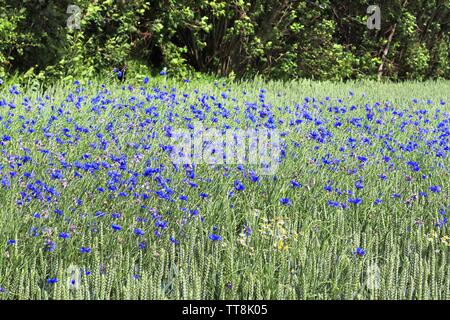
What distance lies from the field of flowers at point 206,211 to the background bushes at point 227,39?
1.25 meters

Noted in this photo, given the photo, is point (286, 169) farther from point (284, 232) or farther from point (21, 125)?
point (21, 125)

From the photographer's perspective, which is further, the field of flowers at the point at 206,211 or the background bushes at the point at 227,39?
the background bushes at the point at 227,39

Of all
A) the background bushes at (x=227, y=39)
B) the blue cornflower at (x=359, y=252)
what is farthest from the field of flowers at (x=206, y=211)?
the background bushes at (x=227, y=39)

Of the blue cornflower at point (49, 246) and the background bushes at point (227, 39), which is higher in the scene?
the background bushes at point (227, 39)

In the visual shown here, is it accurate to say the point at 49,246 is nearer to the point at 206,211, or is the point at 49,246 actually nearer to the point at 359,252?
the point at 206,211

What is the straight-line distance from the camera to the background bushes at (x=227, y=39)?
267 inches

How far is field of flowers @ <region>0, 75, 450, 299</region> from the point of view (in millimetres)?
2746

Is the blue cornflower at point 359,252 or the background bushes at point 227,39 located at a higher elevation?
the background bushes at point 227,39

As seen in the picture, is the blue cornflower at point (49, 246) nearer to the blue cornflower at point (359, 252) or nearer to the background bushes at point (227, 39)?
the blue cornflower at point (359, 252)

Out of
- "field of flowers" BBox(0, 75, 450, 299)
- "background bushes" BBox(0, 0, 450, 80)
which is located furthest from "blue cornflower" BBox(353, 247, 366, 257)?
"background bushes" BBox(0, 0, 450, 80)

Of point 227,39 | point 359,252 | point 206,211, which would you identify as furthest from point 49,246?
point 227,39

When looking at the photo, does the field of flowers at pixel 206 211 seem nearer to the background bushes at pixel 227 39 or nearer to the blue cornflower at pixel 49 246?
the blue cornflower at pixel 49 246

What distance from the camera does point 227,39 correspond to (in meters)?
9.38
